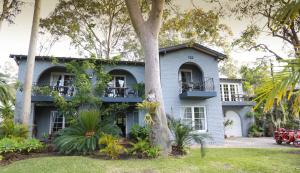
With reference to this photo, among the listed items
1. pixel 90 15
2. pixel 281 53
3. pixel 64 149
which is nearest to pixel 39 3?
pixel 90 15

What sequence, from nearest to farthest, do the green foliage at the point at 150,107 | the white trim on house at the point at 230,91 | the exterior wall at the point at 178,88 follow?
the green foliage at the point at 150,107, the exterior wall at the point at 178,88, the white trim on house at the point at 230,91

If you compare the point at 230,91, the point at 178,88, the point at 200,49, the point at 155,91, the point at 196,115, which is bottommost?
the point at 196,115

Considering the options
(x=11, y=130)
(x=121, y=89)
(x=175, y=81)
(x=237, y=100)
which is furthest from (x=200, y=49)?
(x=11, y=130)

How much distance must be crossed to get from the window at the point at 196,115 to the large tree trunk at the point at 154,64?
615 cm

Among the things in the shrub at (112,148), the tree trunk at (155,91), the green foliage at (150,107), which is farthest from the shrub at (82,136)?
the tree trunk at (155,91)

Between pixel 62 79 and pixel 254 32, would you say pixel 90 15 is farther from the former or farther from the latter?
pixel 254 32

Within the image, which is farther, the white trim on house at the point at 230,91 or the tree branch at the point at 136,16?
the white trim on house at the point at 230,91

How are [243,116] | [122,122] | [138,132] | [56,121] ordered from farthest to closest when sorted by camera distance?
[243,116] → [122,122] → [56,121] → [138,132]

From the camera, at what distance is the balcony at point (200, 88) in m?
14.9

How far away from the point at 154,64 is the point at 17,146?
22.1 feet

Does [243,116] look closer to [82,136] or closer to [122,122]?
[122,122]

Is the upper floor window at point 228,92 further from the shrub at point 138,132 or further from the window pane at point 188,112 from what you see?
the shrub at point 138,132

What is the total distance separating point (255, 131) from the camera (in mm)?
21141

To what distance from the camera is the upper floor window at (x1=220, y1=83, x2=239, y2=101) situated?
73.3ft
